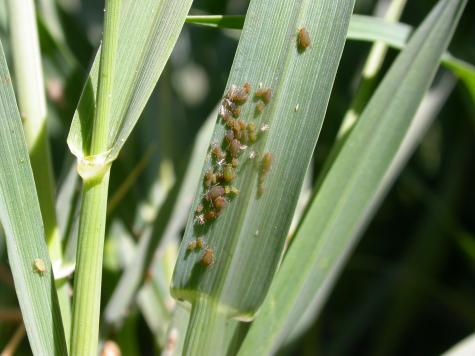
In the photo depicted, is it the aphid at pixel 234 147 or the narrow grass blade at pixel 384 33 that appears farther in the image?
the narrow grass blade at pixel 384 33

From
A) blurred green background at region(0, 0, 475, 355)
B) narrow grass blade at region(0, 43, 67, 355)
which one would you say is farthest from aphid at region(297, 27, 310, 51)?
blurred green background at region(0, 0, 475, 355)

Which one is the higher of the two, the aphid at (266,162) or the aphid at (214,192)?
the aphid at (266,162)

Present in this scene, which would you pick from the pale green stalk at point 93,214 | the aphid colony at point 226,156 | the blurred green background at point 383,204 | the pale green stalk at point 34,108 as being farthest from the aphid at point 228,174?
the blurred green background at point 383,204

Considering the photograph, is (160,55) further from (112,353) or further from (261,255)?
(112,353)

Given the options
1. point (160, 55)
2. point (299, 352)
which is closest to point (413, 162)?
point (299, 352)

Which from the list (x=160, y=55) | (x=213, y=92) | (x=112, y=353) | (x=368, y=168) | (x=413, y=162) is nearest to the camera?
(x=160, y=55)

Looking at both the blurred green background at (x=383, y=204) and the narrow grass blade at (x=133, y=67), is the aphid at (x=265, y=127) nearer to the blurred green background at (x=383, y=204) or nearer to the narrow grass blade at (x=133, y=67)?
the narrow grass blade at (x=133, y=67)
